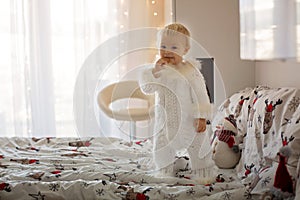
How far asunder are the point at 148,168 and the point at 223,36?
143 centimetres

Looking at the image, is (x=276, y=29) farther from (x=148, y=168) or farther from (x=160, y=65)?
(x=148, y=168)

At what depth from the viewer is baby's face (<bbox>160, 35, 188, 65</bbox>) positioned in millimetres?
1909

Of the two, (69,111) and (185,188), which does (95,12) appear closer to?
(69,111)

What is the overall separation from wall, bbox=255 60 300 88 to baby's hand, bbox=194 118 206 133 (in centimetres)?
51

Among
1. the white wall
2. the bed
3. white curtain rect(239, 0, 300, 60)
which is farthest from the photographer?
the white wall

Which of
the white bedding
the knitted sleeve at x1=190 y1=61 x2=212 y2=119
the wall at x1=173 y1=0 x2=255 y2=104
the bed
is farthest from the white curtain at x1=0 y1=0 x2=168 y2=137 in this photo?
the knitted sleeve at x1=190 y1=61 x2=212 y2=119

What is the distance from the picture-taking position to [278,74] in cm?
243

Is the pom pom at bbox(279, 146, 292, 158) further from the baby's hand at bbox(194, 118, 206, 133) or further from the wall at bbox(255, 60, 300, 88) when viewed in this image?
the wall at bbox(255, 60, 300, 88)

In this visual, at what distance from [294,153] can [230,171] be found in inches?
21.6

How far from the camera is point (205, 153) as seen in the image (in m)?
1.87

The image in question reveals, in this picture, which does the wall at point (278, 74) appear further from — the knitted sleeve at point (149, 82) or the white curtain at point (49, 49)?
the white curtain at point (49, 49)

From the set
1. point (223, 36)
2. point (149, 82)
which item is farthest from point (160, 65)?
point (223, 36)

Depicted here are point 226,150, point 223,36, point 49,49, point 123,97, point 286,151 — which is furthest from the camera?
point 49,49

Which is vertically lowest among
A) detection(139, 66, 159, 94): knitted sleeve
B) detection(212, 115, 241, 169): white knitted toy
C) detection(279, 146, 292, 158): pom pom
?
detection(212, 115, 241, 169): white knitted toy
